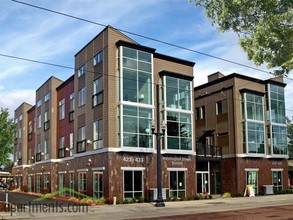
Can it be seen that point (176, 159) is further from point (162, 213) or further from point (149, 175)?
point (162, 213)

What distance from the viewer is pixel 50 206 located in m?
27.2

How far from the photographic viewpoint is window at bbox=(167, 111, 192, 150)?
32906 mm

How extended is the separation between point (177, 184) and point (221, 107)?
1149 centimetres

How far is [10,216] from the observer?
20312mm

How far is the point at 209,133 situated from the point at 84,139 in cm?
1344

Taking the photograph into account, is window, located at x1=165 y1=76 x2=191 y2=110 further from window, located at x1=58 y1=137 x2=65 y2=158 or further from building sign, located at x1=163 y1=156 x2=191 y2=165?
window, located at x1=58 y1=137 x2=65 y2=158

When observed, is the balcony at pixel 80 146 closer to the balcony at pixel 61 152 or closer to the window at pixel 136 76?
the balcony at pixel 61 152

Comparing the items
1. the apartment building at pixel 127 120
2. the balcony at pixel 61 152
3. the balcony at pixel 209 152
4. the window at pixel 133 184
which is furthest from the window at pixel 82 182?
the balcony at pixel 209 152

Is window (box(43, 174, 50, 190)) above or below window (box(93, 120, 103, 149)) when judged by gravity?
below

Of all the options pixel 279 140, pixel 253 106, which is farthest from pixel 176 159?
pixel 279 140

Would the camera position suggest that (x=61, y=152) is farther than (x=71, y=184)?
Yes

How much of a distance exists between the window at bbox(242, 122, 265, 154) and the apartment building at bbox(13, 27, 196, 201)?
24.0 ft

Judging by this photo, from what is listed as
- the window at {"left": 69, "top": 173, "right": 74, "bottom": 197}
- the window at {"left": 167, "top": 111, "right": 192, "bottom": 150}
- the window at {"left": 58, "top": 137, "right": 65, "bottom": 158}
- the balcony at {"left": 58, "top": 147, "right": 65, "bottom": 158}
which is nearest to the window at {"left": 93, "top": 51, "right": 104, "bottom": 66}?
the window at {"left": 167, "top": 111, "right": 192, "bottom": 150}

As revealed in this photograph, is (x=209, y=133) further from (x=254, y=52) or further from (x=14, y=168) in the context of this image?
(x=14, y=168)
